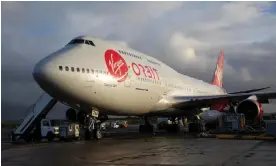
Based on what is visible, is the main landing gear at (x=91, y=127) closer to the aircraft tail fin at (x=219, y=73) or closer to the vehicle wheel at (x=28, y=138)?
the vehicle wheel at (x=28, y=138)

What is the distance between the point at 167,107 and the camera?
22.7 metres

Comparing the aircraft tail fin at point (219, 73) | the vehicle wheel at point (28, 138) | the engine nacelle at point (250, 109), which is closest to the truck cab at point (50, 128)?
the vehicle wheel at point (28, 138)

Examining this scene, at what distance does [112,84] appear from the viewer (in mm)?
17047

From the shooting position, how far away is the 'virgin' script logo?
1734cm

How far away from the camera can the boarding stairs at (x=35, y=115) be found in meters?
21.1

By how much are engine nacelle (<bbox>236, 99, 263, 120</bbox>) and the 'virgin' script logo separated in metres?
9.18

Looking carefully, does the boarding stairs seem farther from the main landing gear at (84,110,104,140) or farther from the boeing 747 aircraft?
the main landing gear at (84,110,104,140)

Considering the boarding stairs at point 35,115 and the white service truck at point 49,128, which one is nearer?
the white service truck at point 49,128

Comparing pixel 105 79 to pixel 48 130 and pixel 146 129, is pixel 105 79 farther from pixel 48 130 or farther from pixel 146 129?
pixel 146 129

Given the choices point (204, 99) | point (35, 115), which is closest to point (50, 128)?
point (35, 115)

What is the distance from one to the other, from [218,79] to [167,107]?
2088 cm

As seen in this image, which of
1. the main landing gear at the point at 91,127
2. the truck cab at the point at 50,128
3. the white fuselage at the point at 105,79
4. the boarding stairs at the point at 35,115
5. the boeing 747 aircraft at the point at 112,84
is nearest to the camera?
the white fuselage at the point at 105,79

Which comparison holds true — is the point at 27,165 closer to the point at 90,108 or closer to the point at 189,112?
the point at 90,108

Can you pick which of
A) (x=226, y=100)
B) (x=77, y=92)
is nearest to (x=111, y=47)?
(x=77, y=92)
